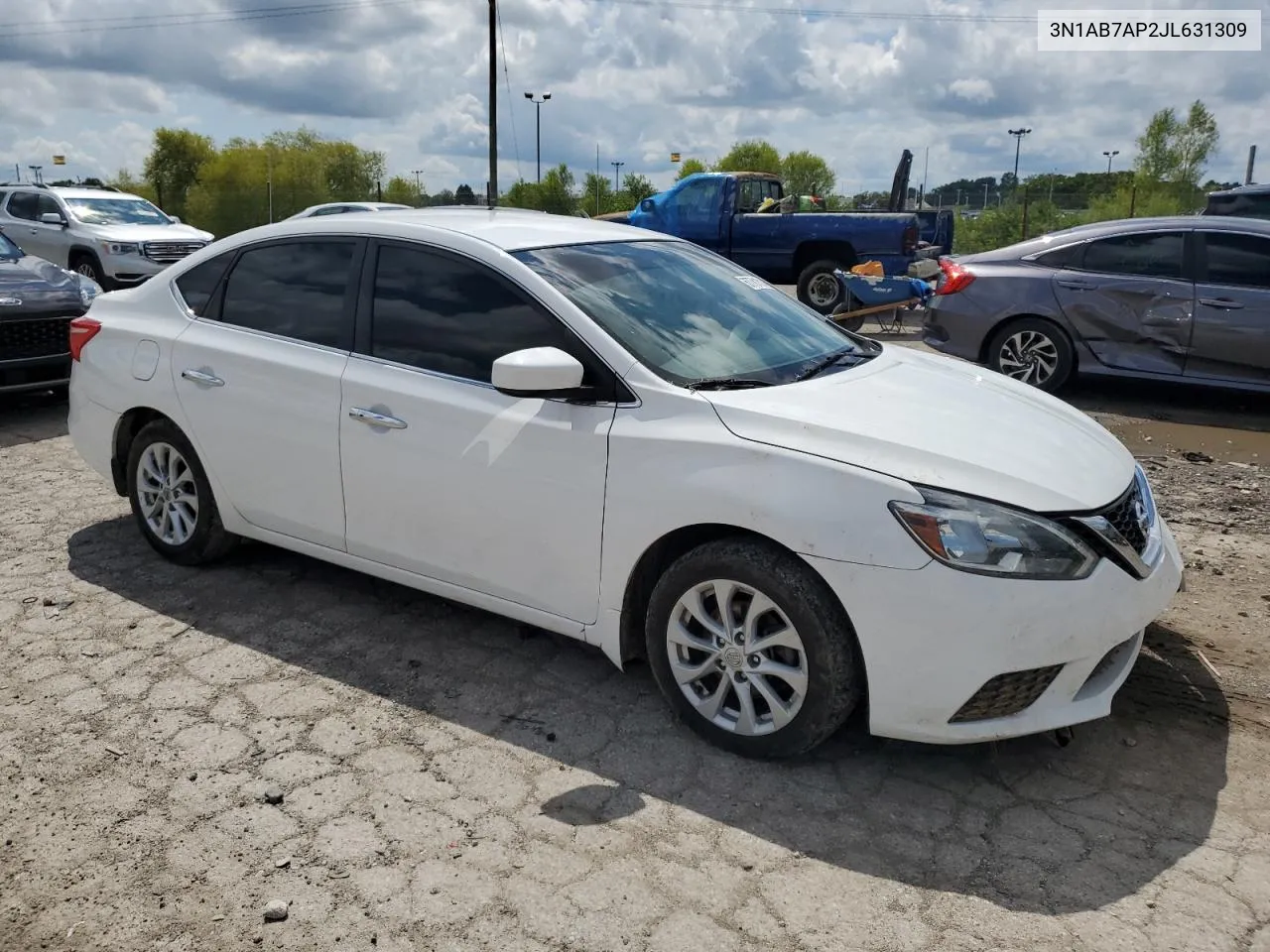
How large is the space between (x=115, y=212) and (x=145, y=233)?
114cm

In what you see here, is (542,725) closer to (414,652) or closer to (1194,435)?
(414,652)

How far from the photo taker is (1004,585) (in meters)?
2.91

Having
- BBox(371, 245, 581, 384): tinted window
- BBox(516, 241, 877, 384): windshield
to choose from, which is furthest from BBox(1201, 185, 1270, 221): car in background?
BBox(371, 245, 581, 384): tinted window

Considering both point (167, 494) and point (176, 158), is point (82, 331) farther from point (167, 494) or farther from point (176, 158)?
point (176, 158)

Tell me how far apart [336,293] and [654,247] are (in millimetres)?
1288

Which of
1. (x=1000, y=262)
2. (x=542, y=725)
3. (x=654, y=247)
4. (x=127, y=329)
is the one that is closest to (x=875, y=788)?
(x=542, y=725)

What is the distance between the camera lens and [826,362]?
3980mm

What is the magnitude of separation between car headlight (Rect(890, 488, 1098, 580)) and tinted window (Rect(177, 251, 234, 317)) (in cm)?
322

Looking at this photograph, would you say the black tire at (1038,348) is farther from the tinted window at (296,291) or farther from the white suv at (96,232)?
the white suv at (96,232)

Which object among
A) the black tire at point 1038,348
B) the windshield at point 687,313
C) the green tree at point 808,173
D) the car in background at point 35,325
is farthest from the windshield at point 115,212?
the green tree at point 808,173

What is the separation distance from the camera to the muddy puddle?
286 inches

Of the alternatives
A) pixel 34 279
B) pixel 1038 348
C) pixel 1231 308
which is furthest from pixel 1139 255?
pixel 34 279

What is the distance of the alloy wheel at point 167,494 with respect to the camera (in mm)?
4820

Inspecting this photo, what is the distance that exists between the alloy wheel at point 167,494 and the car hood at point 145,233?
11.3 metres
